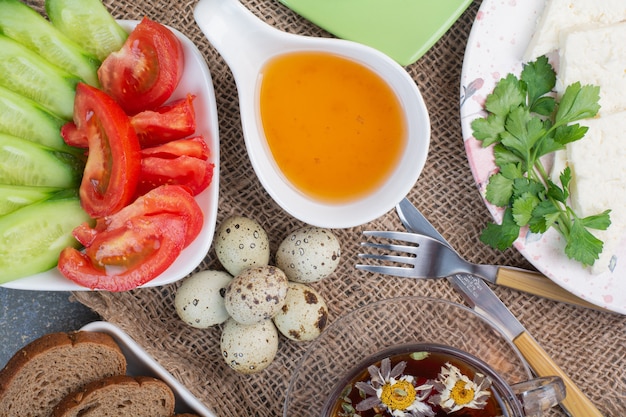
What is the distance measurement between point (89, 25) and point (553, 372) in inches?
55.2

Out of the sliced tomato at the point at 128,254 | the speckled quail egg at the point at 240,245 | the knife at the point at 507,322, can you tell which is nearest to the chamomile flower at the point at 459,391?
the knife at the point at 507,322

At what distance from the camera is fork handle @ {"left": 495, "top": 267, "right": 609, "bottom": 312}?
1702mm

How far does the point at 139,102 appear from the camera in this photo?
146 centimetres

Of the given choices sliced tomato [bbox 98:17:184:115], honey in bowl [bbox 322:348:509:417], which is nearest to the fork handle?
honey in bowl [bbox 322:348:509:417]

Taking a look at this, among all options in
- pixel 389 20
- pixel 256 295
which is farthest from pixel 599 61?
pixel 256 295

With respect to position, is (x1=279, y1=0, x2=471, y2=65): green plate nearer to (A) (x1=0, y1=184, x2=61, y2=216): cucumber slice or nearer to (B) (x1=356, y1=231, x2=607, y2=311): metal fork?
(B) (x1=356, y1=231, x2=607, y2=311): metal fork

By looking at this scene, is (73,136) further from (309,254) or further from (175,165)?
(309,254)

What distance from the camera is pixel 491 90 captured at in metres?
1.63

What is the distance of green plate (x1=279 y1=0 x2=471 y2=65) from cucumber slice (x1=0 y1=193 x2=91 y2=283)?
747mm

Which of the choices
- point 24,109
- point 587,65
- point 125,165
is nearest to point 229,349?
point 125,165

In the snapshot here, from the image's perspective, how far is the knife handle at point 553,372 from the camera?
1.68 m

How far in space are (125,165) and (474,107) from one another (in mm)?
855

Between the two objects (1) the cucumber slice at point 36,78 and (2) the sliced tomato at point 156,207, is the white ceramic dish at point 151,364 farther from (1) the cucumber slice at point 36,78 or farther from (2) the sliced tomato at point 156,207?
(1) the cucumber slice at point 36,78

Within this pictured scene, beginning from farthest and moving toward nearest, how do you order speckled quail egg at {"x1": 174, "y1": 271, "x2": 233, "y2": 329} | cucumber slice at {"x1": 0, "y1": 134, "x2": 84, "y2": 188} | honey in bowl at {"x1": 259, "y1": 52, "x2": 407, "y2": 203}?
1. speckled quail egg at {"x1": 174, "y1": 271, "x2": 233, "y2": 329}
2. honey in bowl at {"x1": 259, "y1": 52, "x2": 407, "y2": 203}
3. cucumber slice at {"x1": 0, "y1": 134, "x2": 84, "y2": 188}
